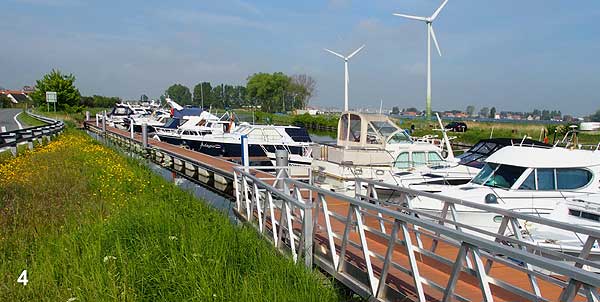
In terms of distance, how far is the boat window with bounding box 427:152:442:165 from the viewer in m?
17.7

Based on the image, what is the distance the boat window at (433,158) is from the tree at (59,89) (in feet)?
198

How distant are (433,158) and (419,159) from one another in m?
0.54

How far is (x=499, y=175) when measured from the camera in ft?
36.4

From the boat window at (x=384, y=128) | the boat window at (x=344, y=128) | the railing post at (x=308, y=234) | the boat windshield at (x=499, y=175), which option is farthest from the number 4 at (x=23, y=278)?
the boat window at (x=344, y=128)

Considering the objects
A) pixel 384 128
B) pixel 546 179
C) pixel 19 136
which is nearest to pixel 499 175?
pixel 546 179

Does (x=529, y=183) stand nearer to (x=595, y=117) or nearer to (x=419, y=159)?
(x=419, y=159)

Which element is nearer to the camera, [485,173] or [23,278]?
[23,278]

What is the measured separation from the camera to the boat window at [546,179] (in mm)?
10445

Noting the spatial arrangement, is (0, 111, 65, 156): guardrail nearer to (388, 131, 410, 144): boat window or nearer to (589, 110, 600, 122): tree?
(388, 131, 410, 144): boat window

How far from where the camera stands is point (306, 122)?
243 feet

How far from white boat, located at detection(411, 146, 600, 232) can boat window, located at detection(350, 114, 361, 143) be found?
7579 millimetres

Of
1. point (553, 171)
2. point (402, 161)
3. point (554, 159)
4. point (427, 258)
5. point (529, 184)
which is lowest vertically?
point (427, 258)

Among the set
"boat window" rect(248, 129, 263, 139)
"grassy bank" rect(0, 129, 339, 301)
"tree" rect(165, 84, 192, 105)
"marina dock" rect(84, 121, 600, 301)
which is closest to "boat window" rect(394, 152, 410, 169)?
"marina dock" rect(84, 121, 600, 301)

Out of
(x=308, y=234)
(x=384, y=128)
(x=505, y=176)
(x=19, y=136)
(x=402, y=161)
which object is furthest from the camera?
(x=19, y=136)
